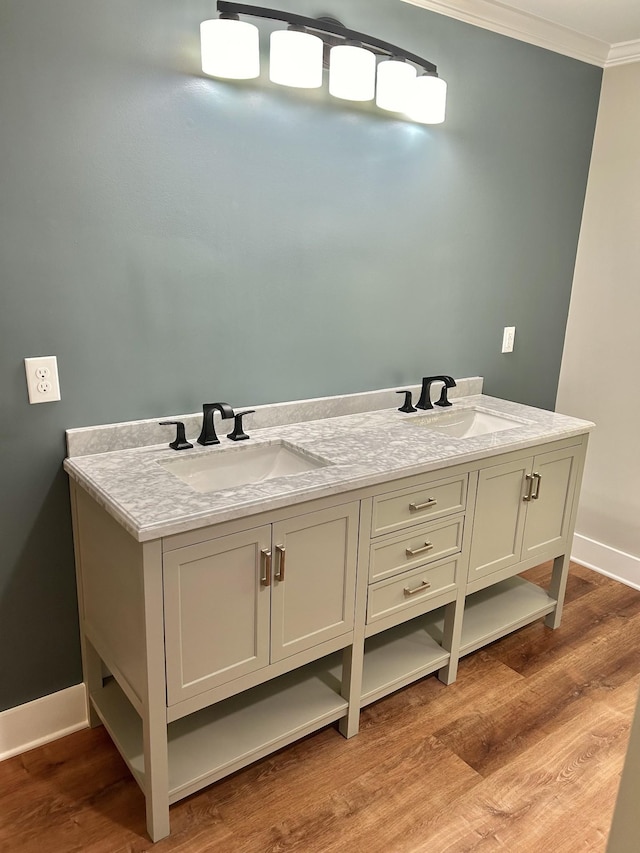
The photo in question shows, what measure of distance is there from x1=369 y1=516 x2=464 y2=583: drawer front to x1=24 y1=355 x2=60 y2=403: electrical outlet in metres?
1.00

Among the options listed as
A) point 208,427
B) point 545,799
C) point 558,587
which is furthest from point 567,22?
point 545,799

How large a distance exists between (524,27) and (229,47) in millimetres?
1417

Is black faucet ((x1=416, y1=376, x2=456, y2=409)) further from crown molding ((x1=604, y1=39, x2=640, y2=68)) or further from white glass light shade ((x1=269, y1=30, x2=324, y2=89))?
crown molding ((x1=604, y1=39, x2=640, y2=68))

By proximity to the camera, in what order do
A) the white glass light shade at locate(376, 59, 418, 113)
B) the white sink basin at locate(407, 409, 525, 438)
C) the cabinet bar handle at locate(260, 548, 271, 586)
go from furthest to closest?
the white sink basin at locate(407, 409, 525, 438) < the white glass light shade at locate(376, 59, 418, 113) < the cabinet bar handle at locate(260, 548, 271, 586)

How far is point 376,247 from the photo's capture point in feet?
7.71

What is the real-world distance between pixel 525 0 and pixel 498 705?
8.25 feet

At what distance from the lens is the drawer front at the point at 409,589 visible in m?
1.93

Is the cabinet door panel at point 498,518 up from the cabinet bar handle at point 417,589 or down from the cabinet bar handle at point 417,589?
up

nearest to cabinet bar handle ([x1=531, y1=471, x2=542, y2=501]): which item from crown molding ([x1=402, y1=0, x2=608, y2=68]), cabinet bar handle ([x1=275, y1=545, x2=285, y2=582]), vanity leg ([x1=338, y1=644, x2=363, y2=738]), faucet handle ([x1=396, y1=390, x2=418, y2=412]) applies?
faucet handle ([x1=396, y1=390, x2=418, y2=412])

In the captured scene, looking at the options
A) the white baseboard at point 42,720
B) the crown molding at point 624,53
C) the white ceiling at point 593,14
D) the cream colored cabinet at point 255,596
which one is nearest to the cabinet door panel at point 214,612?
the cream colored cabinet at point 255,596

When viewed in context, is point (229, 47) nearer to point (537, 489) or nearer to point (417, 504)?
point (417, 504)

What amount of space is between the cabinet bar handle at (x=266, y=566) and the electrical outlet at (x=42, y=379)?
2.39ft

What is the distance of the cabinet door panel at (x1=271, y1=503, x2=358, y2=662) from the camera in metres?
1.67

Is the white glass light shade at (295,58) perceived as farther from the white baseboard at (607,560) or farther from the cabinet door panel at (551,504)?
the white baseboard at (607,560)
